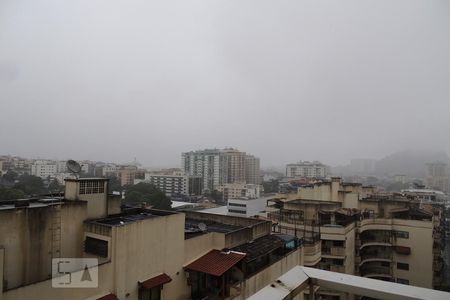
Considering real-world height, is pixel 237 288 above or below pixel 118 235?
below

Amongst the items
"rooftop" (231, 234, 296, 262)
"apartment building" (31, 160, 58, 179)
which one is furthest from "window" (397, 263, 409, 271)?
"apartment building" (31, 160, 58, 179)

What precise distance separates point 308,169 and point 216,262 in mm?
119130

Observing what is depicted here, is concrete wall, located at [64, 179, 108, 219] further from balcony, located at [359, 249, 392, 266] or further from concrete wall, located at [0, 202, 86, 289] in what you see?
balcony, located at [359, 249, 392, 266]

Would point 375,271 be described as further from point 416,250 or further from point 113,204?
point 113,204

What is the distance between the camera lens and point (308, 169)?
4906 inches

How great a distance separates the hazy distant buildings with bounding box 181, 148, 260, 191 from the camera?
96812 mm

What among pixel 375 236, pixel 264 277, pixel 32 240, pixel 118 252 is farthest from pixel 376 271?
pixel 32 240

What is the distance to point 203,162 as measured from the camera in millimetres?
100000

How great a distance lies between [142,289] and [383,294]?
8550 millimetres

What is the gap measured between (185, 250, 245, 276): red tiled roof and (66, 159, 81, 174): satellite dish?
522 centimetres

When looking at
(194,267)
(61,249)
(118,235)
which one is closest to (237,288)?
(194,267)

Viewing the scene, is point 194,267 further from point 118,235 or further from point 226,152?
point 226,152

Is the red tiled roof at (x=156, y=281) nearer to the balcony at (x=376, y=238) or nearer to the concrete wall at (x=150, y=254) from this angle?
the concrete wall at (x=150, y=254)

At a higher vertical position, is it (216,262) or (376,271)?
(216,262)
